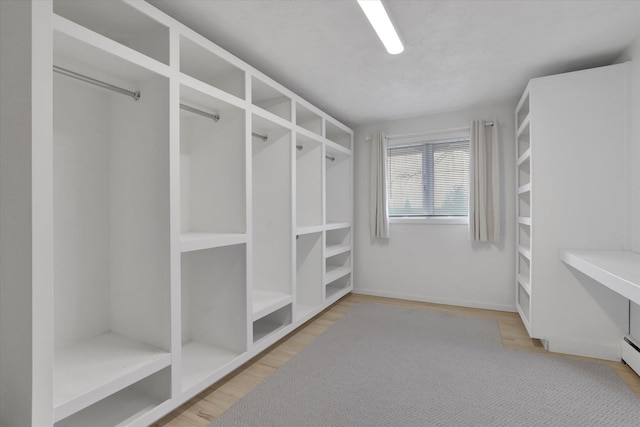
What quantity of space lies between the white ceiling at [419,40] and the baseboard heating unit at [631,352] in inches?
84.8

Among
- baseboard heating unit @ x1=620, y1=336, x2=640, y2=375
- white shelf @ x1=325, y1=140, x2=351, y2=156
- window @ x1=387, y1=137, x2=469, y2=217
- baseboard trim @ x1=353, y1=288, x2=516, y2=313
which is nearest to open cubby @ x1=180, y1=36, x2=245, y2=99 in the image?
white shelf @ x1=325, y1=140, x2=351, y2=156

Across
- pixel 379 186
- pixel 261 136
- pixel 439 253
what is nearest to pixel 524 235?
pixel 439 253

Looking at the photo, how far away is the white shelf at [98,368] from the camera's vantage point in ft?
4.43

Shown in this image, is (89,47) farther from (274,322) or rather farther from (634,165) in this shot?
(634,165)

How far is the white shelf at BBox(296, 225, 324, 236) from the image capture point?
9.99 feet

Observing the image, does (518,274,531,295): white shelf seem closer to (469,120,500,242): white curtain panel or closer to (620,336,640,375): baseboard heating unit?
(469,120,500,242): white curtain panel

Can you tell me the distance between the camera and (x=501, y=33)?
84.0 inches

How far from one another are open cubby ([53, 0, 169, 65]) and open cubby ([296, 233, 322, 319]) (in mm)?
2214

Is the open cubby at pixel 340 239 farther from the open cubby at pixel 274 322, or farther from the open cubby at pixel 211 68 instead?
the open cubby at pixel 211 68

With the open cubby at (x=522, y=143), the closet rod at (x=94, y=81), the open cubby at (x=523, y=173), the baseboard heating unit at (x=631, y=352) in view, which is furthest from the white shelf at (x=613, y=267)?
the closet rod at (x=94, y=81)

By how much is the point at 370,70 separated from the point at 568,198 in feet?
6.26
